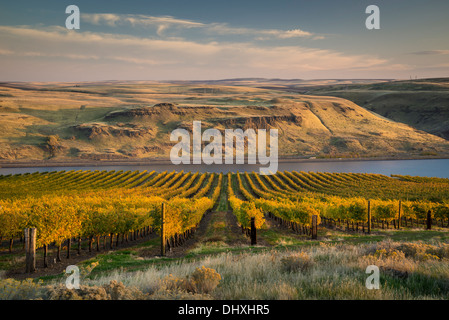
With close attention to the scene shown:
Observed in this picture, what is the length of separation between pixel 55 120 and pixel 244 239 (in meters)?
190

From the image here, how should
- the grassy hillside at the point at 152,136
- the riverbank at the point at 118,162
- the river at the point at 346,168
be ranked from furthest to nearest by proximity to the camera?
the grassy hillside at the point at 152,136 → the riverbank at the point at 118,162 → the river at the point at 346,168

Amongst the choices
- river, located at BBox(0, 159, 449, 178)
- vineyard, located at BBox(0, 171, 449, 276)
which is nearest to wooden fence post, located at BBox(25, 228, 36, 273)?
vineyard, located at BBox(0, 171, 449, 276)

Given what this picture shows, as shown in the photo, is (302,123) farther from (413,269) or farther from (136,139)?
(413,269)

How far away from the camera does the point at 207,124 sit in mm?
186625

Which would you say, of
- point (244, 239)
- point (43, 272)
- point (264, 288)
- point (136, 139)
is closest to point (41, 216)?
point (43, 272)

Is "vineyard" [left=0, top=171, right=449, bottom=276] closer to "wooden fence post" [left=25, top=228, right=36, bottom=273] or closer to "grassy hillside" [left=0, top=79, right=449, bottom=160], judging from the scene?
"wooden fence post" [left=25, top=228, right=36, bottom=273]
